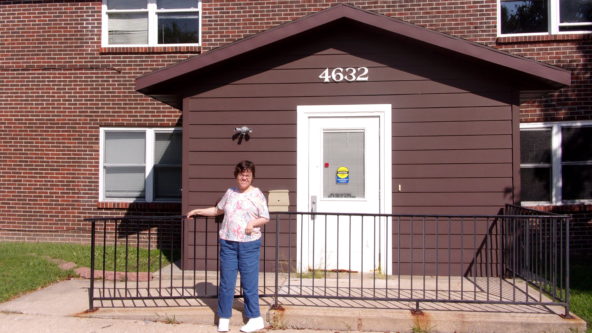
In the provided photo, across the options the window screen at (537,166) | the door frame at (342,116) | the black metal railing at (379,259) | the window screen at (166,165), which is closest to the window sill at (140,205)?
the window screen at (166,165)

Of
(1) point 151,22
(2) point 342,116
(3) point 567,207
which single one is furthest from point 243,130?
(3) point 567,207

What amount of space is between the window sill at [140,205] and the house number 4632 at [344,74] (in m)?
3.93

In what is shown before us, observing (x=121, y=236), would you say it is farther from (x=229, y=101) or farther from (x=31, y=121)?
(x=229, y=101)

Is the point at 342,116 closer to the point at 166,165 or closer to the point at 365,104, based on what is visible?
the point at 365,104

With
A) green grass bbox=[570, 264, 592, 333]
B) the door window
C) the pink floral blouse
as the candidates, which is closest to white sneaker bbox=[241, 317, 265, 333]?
the pink floral blouse

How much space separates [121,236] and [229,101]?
404 centimetres

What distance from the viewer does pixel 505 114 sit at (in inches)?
267

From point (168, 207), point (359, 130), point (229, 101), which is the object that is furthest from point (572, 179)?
point (168, 207)

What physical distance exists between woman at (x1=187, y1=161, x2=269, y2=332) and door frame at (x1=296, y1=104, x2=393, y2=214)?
1.95m

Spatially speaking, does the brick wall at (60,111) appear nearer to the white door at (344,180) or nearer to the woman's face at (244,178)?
the white door at (344,180)

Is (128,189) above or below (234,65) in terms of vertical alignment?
below

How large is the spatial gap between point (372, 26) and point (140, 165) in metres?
5.24

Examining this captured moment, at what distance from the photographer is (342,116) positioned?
23.0ft

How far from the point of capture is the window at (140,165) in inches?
383
